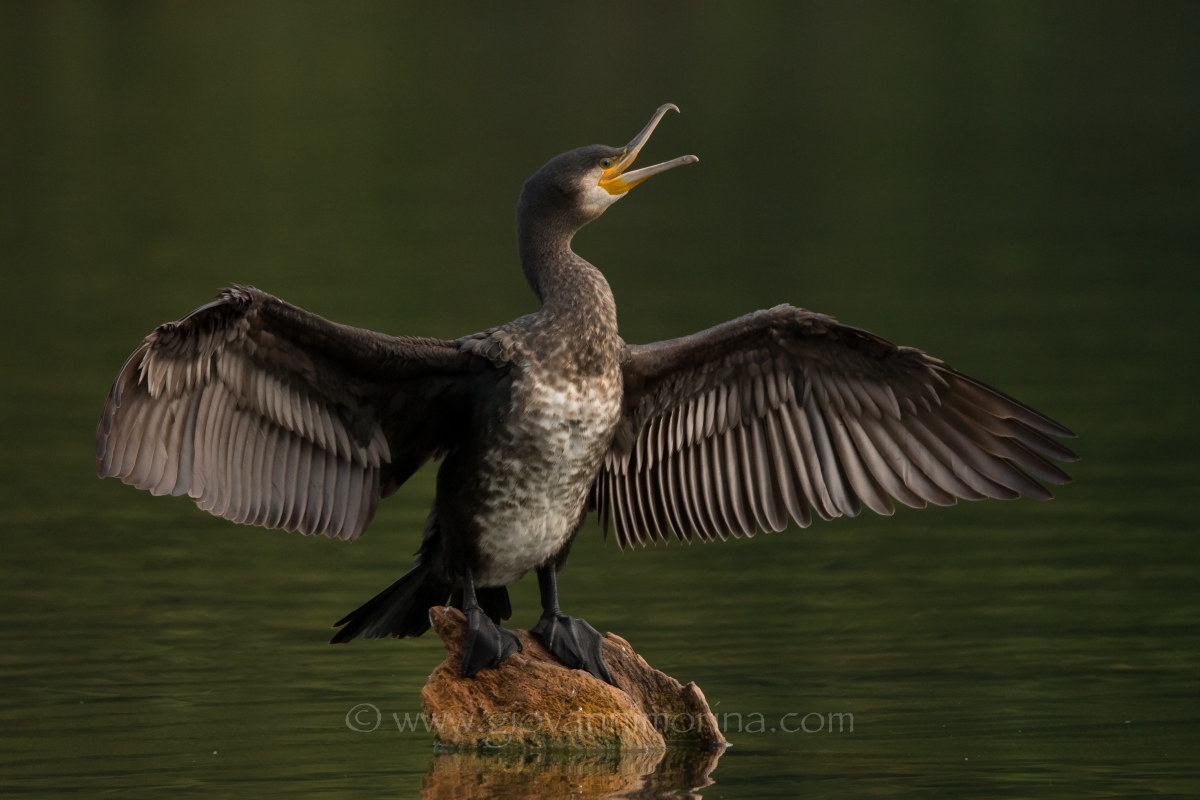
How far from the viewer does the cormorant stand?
750cm

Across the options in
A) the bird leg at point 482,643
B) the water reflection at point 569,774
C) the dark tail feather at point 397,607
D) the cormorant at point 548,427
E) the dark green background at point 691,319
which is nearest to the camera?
the water reflection at point 569,774

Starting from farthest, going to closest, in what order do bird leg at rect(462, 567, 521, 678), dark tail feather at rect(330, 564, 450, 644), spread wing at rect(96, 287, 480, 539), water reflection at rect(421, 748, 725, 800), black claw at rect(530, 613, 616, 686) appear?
dark tail feather at rect(330, 564, 450, 644) < black claw at rect(530, 613, 616, 686) < bird leg at rect(462, 567, 521, 678) < water reflection at rect(421, 748, 725, 800) < spread wing at rect(96, 287, 480, 539)

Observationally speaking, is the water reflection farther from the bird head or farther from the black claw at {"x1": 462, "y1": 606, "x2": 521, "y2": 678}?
the bird head

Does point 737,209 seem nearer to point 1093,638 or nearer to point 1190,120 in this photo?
point 1190,120

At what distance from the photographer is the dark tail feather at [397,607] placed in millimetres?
8148

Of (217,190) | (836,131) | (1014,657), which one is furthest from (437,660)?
(836,131)

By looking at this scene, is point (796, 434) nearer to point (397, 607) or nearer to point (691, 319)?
point (397, 607)

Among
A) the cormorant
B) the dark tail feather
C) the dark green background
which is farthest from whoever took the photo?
the dark green background

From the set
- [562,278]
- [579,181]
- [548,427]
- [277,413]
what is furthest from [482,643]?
[579,181]

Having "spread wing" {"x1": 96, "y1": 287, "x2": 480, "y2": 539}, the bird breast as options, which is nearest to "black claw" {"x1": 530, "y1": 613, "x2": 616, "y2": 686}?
the bird breast

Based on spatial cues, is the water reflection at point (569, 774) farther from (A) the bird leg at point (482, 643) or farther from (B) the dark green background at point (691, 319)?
(A) the bird leg at point (482, 643)

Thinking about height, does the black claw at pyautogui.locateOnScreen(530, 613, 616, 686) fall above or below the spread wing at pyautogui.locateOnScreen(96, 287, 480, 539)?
below

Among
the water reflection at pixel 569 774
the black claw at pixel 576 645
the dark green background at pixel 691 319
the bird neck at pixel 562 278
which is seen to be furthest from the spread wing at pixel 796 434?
the water reflection at pixel 569 774

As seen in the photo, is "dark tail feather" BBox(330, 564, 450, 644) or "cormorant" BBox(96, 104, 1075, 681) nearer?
"cormorant" BBox(96, 104, 1075, 681)
